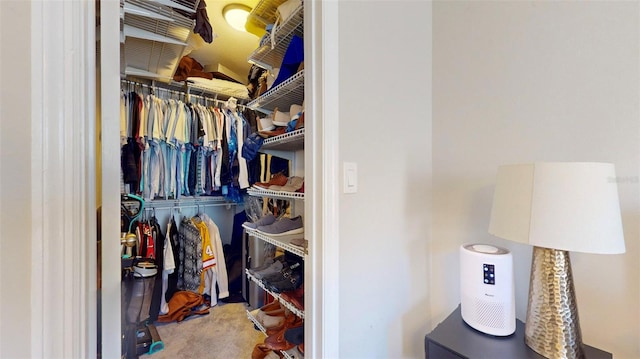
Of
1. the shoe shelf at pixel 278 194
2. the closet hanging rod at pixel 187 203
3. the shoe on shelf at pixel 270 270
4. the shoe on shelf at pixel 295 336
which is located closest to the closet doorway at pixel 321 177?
the shoe shelf at pixel 278 194

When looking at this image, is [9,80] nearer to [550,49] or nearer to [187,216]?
[550,49]

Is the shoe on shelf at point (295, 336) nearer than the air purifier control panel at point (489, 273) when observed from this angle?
No

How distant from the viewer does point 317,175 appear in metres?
0.82

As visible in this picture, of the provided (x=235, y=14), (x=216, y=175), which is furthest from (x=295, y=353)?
(x=235, y=14)

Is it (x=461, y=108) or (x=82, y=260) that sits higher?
(x=461, y=108)

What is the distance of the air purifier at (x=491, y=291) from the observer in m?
0.78

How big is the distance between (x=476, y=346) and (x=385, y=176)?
60 centimetres

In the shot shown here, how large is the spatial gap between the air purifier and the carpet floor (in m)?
1.41

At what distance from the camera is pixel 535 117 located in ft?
3.07

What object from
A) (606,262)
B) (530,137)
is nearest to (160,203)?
(530,137)

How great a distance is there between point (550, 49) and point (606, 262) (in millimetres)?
748

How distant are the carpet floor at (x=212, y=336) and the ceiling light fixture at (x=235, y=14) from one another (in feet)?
7.26

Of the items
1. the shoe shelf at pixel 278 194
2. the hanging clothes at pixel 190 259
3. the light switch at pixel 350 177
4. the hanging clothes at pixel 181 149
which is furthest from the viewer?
the hanging clothes at pixel 190 259

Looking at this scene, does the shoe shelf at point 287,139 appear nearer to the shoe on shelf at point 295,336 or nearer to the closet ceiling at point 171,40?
the closet ceiling at point 171,40
